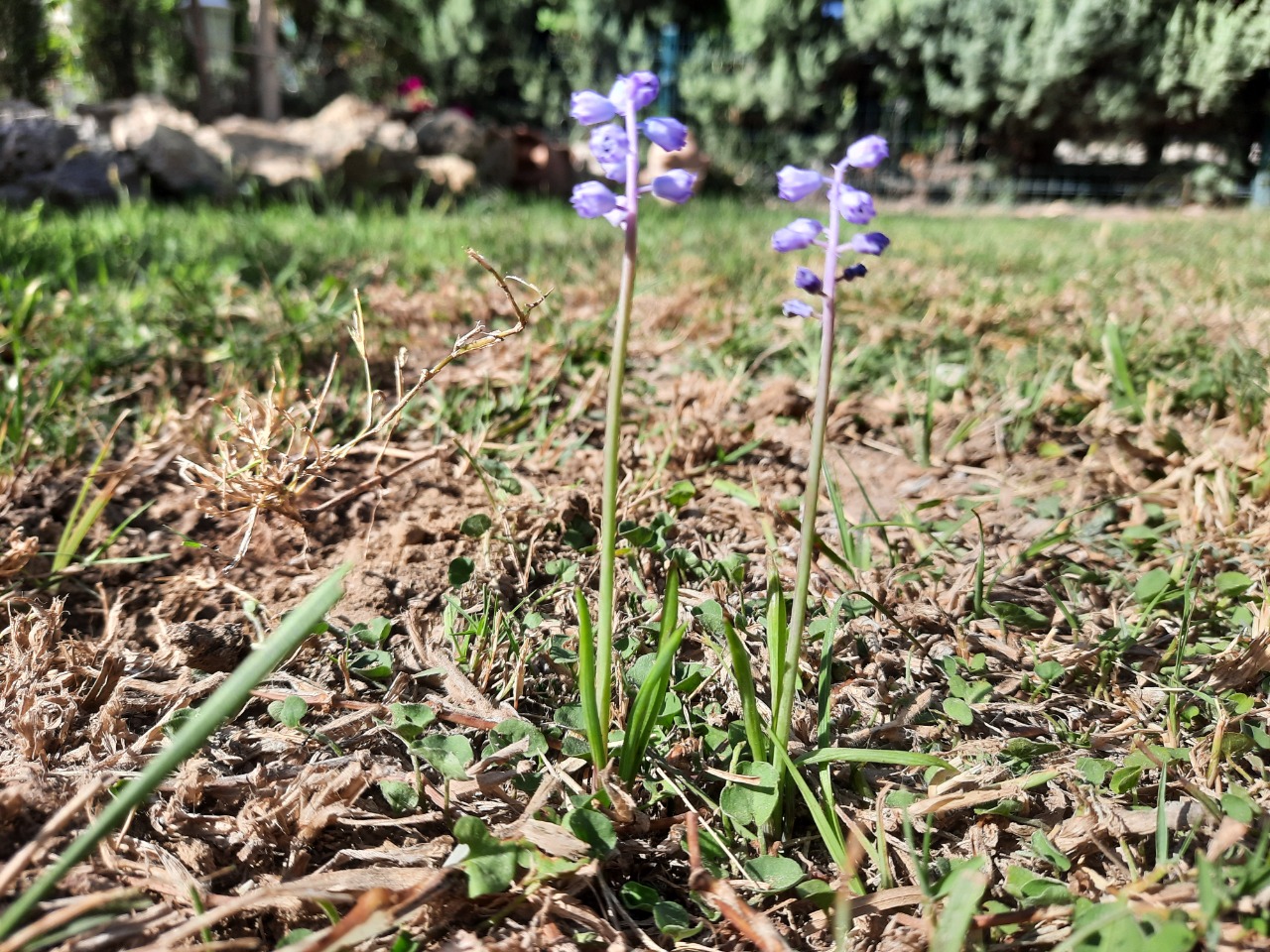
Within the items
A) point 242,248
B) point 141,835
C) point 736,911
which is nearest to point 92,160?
point 242,248

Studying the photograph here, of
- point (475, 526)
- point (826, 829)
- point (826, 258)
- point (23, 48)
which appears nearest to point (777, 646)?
point (826, 829)

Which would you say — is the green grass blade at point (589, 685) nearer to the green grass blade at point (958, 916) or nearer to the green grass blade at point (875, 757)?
the green grass blade at point (875, 757)

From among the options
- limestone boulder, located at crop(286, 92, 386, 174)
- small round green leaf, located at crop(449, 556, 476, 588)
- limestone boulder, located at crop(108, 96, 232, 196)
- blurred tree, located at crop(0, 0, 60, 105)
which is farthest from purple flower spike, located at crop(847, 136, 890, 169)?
blurred tree, located at crop(0, 0, 60, 105)

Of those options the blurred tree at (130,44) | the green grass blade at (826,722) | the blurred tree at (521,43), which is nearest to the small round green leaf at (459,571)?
the green grass blade at (826,722)

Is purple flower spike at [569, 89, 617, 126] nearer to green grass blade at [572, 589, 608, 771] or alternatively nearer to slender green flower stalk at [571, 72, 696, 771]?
slender green flower stalk at [571, 72, 696, 771]

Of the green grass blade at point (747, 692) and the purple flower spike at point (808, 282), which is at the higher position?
the purple flower spike at point (808, 282)

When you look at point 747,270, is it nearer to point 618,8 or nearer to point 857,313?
point 857,313
